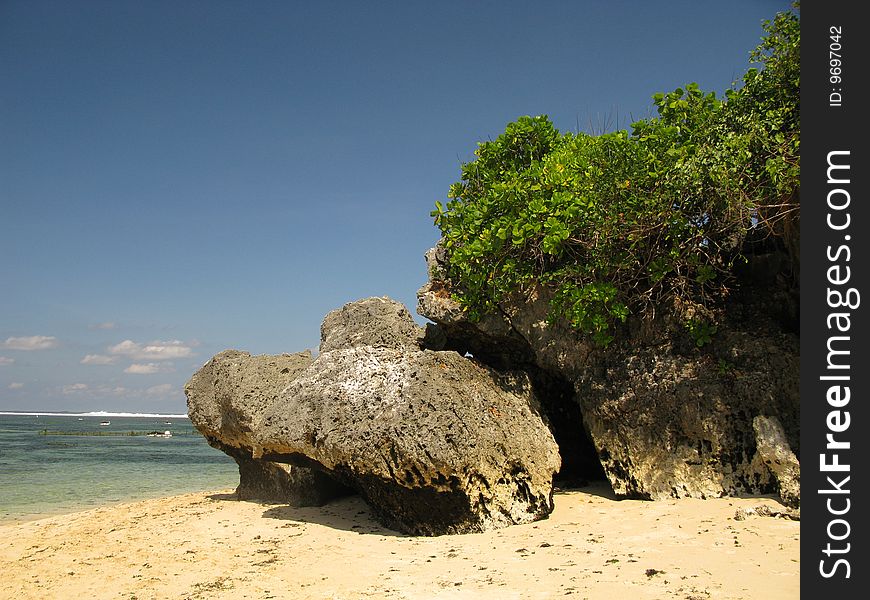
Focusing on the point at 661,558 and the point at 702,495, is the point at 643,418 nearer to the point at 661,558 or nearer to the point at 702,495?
the point at 702,495

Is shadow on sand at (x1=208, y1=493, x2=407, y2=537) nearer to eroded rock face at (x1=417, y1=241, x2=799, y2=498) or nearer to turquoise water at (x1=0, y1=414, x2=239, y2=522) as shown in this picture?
eroded rock face at (x1=417, y1=241, x2=799, y2=498)

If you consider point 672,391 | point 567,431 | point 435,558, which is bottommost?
point 435,558

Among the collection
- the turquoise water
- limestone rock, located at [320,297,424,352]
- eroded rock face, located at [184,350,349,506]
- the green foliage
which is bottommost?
the turquoise water

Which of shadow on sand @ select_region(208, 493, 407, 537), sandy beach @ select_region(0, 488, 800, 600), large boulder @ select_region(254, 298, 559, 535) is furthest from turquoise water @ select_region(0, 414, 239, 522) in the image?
large boulder @ select_region(254, 298, 559, 535)

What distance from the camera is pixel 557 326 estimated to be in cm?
947

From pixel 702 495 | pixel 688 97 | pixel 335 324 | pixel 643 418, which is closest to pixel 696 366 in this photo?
pixel 643 418

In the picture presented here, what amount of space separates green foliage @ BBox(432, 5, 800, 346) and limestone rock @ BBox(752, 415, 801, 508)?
54.7 inches

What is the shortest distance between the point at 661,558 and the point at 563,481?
13.5 feet

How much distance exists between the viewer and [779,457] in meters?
7.44

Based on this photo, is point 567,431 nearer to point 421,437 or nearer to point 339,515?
point 421,437

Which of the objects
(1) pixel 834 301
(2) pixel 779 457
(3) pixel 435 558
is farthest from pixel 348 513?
(1) pixel 834 301

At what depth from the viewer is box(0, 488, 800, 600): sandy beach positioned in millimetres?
5641

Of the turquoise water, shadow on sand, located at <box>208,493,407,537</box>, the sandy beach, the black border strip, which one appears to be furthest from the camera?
the turquoise water

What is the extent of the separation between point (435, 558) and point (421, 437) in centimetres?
148
